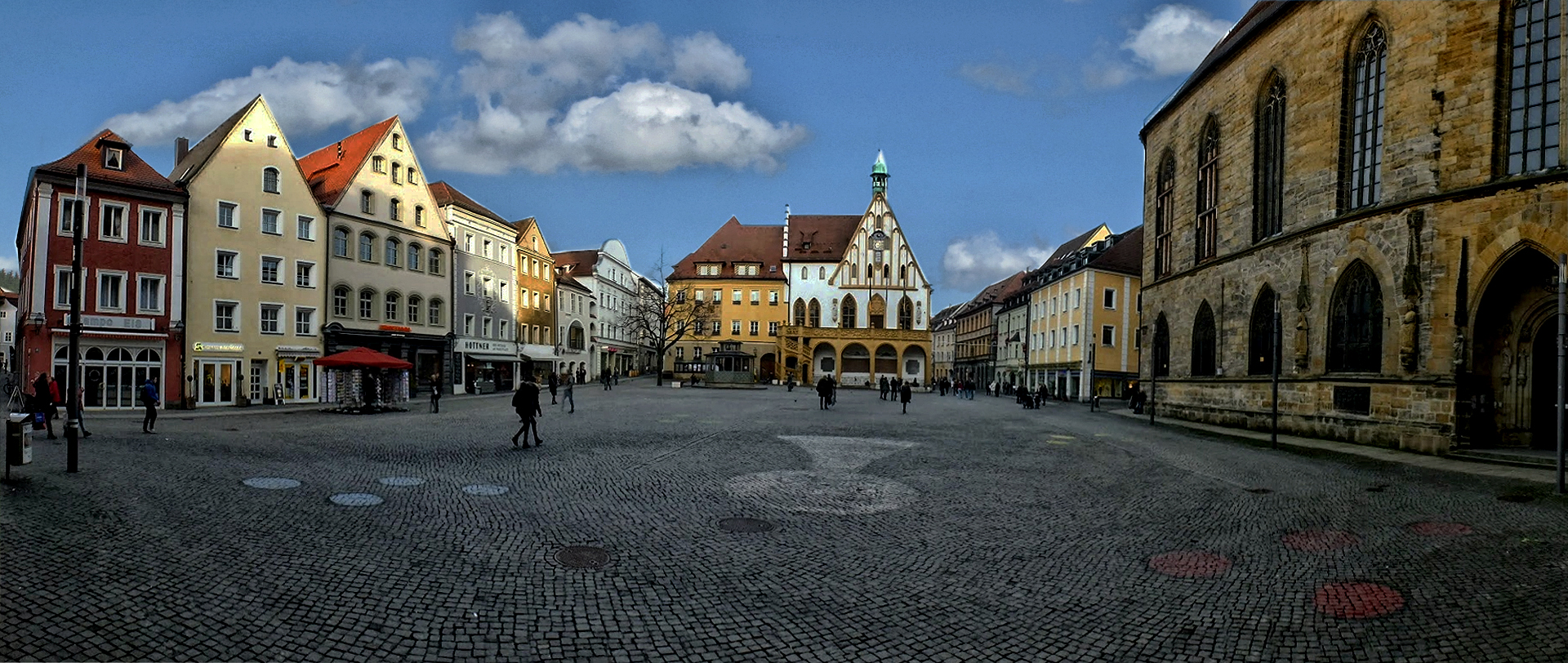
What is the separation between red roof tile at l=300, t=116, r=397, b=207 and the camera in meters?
41.7

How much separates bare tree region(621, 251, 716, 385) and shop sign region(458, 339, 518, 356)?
1137 centimetres

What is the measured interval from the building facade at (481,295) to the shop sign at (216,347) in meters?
14.0

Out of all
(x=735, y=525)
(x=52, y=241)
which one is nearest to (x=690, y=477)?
(x=735, y=525)

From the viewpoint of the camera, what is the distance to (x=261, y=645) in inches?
205

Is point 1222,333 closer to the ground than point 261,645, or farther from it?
farther from it

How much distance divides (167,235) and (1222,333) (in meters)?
41.7

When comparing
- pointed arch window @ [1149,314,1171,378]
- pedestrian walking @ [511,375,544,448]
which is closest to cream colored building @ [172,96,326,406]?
pedestrian walking @ [511,375,544,448]

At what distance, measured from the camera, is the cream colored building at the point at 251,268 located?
3431 cm

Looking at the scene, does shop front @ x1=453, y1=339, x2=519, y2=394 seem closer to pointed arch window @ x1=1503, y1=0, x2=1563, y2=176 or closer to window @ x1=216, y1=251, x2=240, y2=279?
window @ x1=216, y1=251, x2=240, y2=279

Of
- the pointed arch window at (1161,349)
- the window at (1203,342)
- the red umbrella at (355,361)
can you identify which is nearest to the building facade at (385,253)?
the red umbrella at (355,361)

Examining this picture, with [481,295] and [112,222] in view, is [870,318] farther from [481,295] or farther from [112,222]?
[112,222]

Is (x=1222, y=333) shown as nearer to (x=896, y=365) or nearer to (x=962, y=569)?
(x=962, y=569)

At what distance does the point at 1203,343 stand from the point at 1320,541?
80.4 ft

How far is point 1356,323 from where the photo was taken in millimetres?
21562
